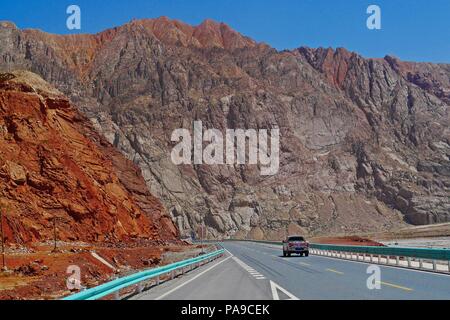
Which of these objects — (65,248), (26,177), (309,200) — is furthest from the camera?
(309,200)

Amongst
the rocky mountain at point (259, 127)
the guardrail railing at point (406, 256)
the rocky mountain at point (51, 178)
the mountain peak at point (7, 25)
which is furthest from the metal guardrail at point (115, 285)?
the mountain peak at point (7, 25)

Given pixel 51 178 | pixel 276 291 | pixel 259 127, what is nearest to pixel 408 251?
pixel 276 291

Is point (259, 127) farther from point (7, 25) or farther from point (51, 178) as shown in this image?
point (51, 178)

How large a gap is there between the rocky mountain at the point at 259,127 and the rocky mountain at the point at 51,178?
57530 millimetres

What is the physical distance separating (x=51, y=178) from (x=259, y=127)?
93390mm

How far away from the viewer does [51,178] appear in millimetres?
56031

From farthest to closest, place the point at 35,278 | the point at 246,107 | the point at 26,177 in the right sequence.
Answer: the point at 246,107, the point at 26,177, the point at 35,278

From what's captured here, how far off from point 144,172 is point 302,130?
53.2 m

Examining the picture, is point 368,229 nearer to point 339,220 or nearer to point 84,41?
point 339,220

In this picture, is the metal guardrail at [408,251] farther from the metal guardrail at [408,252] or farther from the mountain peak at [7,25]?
the mountain peak at [7,25]

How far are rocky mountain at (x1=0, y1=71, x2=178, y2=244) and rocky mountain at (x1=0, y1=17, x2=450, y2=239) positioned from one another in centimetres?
5753

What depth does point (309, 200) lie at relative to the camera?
136375 millimetres

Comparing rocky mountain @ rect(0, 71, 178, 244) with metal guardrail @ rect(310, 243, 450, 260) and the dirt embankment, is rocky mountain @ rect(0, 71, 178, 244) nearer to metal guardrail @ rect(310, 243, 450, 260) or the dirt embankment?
the dirt embankment
